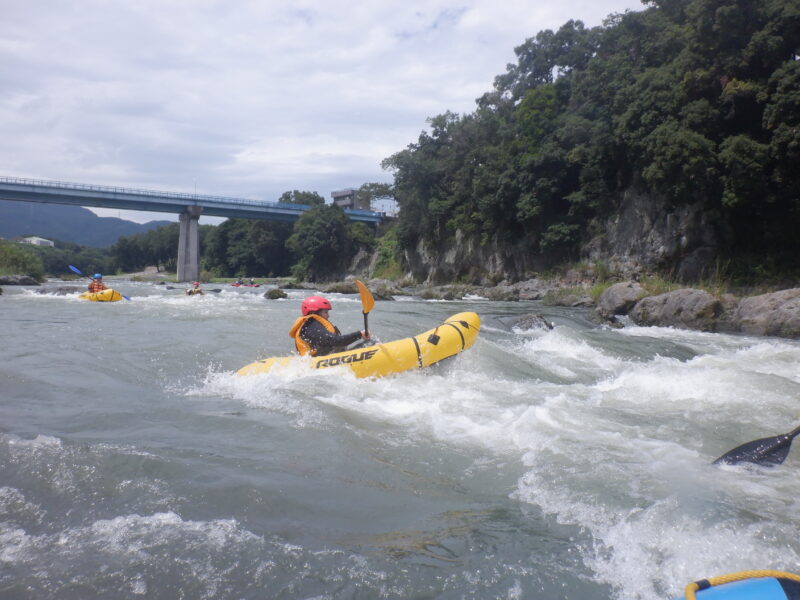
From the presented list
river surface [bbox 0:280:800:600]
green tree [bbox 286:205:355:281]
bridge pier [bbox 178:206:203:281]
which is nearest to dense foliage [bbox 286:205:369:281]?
green tree [bbox 286:205:355:281]

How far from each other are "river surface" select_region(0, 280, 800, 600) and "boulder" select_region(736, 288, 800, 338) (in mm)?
5843

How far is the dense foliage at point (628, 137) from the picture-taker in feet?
54.9

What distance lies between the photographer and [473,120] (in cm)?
3375

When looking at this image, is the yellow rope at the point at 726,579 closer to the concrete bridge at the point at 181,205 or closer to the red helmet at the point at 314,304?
the red helmet at the point at 314,304

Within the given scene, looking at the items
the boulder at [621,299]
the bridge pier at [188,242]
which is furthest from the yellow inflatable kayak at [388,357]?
the bridge pier at [188,242]

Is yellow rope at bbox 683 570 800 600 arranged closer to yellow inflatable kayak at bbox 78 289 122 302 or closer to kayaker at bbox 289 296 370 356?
kayaker at bbox 289 296 370 356

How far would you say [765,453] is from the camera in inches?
138

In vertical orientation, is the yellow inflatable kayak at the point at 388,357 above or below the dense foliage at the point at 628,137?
below

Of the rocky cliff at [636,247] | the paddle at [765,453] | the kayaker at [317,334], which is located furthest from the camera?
the rocky cliff at [636,247]

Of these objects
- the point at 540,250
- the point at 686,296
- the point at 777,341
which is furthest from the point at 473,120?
the point at 777,341

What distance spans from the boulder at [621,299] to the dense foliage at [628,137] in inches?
193

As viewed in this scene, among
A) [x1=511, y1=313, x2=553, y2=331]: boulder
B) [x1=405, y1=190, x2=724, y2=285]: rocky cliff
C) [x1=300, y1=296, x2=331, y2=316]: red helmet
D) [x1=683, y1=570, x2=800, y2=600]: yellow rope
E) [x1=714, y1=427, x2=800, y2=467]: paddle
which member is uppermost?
[x1=405, y1=190, x2=724, y2=285]: rocky cliff

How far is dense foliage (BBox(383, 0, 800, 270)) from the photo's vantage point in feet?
54.9

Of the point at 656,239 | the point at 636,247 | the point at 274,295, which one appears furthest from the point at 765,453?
the point at 636,247
